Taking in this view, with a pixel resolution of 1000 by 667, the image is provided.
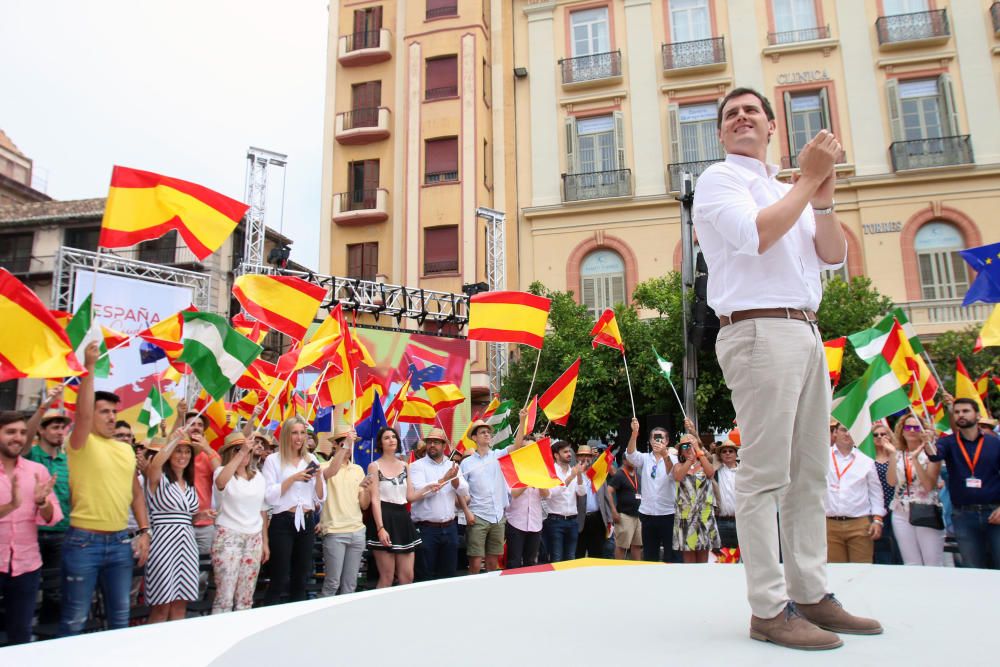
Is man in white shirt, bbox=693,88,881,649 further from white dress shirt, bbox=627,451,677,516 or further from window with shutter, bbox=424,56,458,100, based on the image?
window with shutter, bbox=424,56,458,100

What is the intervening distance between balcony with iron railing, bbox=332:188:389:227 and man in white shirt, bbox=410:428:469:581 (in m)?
16.4

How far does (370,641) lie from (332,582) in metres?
5.49

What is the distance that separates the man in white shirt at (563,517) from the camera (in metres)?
9.77

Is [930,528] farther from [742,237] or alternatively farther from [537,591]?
[742,237]

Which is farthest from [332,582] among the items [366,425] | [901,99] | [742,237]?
[901,99]

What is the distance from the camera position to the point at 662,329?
16.7 m

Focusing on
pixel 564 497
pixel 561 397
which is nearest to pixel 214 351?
pixel 561 397

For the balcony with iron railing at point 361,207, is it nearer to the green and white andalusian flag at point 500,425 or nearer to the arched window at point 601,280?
the arched window at point 601,280

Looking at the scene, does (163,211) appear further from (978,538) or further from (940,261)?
(940,261)

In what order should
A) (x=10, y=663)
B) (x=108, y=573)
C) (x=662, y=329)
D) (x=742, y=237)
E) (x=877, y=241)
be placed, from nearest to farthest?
(x=10, y=663), (x=742, y=237), (x=108, y=573), (x=662, y=329), (x=877, y=241)

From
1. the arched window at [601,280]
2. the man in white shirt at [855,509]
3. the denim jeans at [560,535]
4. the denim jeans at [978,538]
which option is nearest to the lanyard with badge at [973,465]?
the denim jeans at [978,538]

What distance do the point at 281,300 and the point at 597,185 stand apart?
15.9 metres

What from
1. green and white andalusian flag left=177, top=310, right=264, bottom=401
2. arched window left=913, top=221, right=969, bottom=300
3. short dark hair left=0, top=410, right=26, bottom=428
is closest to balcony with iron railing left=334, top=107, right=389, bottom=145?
arched window left=913, top=221, right=969, bottom=300

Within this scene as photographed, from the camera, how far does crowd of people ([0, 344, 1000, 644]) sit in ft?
17.0
